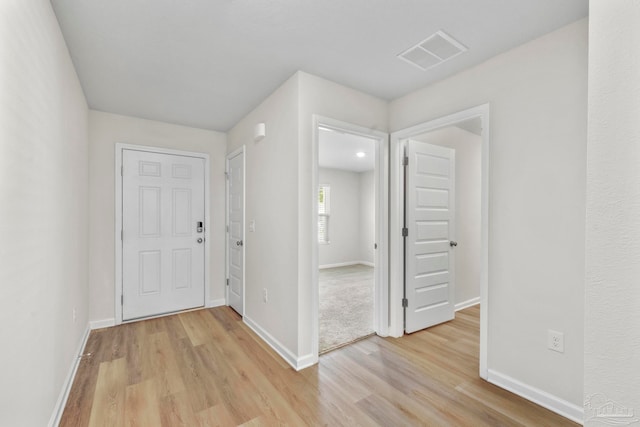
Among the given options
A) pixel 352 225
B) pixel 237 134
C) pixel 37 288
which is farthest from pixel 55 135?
pixel 352 225

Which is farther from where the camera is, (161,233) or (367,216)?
(367,216)

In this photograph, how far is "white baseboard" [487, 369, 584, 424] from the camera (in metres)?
1.68

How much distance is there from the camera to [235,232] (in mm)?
3609

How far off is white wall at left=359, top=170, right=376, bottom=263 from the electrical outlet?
5304 millimetres

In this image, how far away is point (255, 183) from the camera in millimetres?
3020

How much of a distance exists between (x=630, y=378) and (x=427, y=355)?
1.99m

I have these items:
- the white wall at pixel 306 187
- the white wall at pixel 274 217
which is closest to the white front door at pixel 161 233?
the white wall at pixel 274 217

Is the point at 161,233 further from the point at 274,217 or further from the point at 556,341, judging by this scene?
the point at 556,341

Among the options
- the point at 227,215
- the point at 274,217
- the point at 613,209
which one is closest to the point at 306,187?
the point at 274,217

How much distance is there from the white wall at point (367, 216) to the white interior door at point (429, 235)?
3828 millimetres

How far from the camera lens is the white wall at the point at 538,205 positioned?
5.55ft

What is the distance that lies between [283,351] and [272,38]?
2.47 meters

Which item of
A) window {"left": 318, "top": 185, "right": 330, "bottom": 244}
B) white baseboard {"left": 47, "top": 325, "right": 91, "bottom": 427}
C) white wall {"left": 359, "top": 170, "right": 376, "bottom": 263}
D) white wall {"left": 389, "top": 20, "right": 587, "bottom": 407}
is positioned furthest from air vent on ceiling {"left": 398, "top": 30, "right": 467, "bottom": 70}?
white wall {"left": 359, "top": 170, "right": 376, "bottom": 263}

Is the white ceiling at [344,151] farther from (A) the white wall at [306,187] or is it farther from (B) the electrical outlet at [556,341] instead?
(B) the electrical outlet at [556,341]
